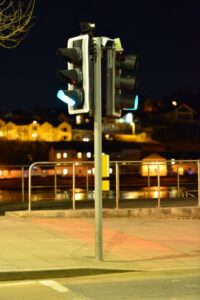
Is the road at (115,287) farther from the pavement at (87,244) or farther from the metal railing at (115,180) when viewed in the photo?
the metal railing at (115,180)

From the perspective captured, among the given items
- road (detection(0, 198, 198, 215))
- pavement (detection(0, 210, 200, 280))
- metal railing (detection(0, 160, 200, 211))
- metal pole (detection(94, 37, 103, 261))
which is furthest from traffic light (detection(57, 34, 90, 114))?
road (detection(0, 198, 198, 215))

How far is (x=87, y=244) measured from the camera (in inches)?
523

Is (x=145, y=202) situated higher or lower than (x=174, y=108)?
lower

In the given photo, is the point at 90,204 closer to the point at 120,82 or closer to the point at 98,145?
the point at 98,145

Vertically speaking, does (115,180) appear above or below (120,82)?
below

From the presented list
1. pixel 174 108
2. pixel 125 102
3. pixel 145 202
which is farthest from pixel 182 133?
pixel 125 102

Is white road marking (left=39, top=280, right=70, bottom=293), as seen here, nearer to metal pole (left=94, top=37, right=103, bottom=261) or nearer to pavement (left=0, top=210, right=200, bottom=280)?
pavement (left=0, top=210, right=200, bottom=280)

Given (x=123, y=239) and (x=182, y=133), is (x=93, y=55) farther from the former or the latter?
(x=182, y=133)

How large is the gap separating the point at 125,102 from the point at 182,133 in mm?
138605

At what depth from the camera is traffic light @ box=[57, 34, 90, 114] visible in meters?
11.1

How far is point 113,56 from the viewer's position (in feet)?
37.0

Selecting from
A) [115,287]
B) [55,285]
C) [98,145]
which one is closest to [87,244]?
[98,145]

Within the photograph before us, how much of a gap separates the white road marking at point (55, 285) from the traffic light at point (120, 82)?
A: 2.89m

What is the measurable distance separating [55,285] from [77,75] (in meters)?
3.39
